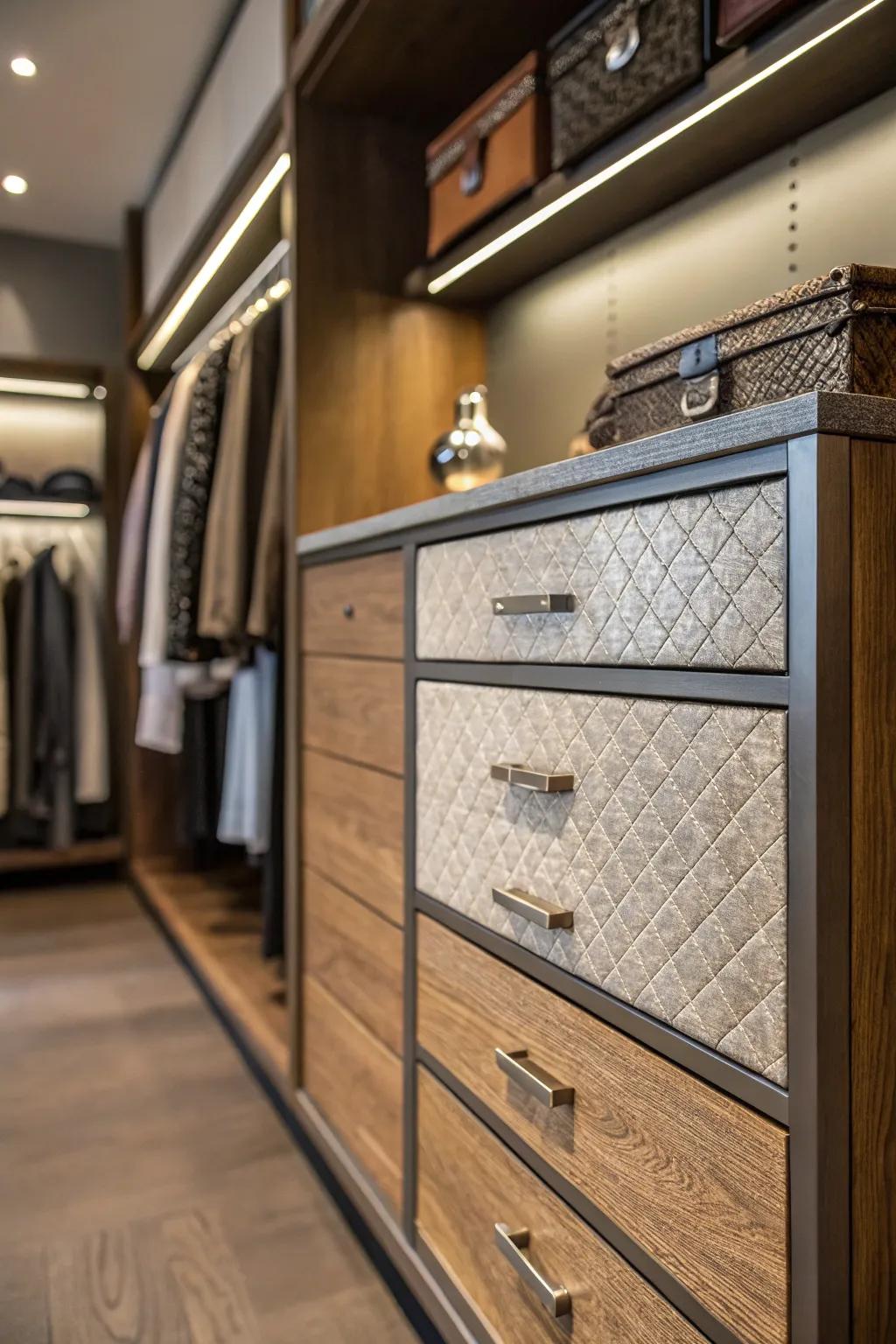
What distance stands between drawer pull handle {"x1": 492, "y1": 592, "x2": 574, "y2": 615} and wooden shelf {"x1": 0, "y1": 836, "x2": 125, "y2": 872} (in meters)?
3.03

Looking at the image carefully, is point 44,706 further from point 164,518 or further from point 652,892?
point 652,892

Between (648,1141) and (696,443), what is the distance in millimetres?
578

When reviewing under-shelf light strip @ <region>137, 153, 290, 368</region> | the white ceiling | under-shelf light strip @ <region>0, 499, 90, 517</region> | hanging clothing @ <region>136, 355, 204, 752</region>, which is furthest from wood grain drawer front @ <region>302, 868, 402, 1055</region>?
under-shelf light strip @ <region>0, 499, 90, 517</region>

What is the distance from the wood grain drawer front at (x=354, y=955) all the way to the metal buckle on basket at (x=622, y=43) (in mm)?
1182

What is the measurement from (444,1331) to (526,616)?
0.85 meters

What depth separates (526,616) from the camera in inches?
42.0

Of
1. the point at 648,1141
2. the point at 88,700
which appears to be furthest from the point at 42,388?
the point at 648,1141

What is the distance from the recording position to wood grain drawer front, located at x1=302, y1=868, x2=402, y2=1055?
4.70ft

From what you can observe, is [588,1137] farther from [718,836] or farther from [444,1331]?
[444,1331]

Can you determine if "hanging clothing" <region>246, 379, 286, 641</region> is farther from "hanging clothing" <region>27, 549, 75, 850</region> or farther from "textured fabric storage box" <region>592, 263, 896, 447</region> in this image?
"hanging clothing" <region>27, 549, 75, 850</region>

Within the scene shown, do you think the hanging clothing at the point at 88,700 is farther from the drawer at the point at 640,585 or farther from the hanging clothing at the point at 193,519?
the drawer at the point at 640,585

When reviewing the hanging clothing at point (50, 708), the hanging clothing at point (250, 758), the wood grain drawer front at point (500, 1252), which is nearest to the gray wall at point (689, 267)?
the hanging clothing at point (250, 758)

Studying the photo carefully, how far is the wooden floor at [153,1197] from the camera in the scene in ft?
4.50


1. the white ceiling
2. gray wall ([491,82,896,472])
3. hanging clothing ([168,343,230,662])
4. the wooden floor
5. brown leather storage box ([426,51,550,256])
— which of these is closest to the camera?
gray wall ([491,82,896,472])
